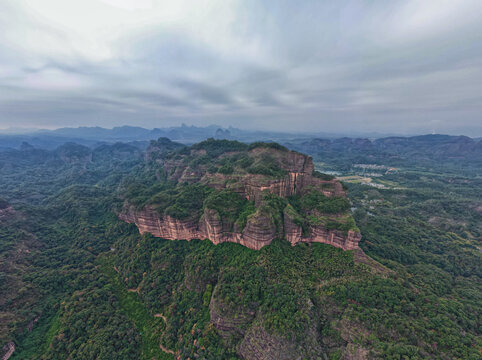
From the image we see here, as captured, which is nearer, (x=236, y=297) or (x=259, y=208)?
(x=236, y=297)

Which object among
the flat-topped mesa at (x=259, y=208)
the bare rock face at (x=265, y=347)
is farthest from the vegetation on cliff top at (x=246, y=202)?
the bare rock face at (x=265, y=347)

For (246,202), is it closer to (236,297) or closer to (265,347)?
(236,297)

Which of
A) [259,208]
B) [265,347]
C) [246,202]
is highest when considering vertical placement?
[259,208]

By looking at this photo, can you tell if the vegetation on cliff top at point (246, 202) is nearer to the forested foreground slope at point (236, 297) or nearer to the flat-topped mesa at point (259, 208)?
the flat-topped mesa at point (259, 208)

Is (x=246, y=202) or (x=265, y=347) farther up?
(x=246, y=202)

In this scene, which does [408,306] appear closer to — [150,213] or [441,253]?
[441,253]

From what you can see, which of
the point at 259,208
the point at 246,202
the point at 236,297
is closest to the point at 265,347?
the point at 236,297

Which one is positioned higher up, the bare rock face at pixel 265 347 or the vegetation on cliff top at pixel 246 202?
the vegetation on cliff top at pixel 246 202

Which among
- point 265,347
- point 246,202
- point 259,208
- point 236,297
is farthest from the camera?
point 246,202
